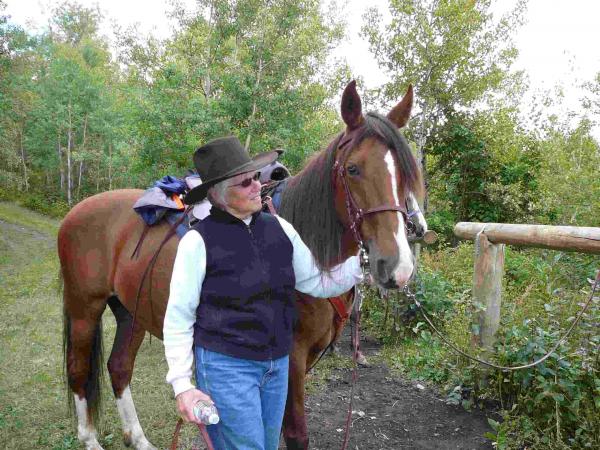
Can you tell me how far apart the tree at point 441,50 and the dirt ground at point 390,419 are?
10104 mm

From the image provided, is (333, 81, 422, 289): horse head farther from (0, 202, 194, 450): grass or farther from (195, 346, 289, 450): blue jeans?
(0, 202, 194, 450): grass

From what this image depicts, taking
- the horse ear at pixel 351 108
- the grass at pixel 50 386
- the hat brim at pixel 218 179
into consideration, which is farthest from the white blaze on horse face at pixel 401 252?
the grass at pixel 50 386

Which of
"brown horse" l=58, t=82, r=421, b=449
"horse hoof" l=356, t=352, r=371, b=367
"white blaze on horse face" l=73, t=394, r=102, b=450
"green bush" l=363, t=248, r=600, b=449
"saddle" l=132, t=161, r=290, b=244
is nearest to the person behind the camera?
"brown horse" l=58, t=82, r=421, b=449

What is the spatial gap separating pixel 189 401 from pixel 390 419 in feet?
9.17

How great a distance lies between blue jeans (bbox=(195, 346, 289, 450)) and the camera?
164cm

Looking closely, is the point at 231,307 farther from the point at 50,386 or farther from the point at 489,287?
the point at 50,386

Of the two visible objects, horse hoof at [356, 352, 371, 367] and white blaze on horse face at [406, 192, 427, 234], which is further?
horse hoof at [356, 352, 371, 367]

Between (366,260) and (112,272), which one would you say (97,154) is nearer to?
(112,272)

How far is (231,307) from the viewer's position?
1.66 metres

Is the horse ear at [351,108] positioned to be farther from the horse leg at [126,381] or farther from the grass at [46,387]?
the grass at [46,387]

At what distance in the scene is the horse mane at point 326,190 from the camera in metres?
1.89

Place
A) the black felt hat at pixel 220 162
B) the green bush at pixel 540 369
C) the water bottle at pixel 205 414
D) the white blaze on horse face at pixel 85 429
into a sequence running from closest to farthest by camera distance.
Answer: the water bottle at pixel 205 414, the black felt hat at pixel 220 162, the green bush at pixel 540 369, the white blaze on horse face at pixel 85 429

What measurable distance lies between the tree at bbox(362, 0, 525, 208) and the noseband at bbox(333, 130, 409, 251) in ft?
39.2

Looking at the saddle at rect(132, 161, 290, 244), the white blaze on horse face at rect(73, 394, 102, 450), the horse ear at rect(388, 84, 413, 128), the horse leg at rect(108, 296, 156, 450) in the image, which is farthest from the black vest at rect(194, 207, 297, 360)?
the white blaze on horse face at rect(73, 394, 102, 450)
